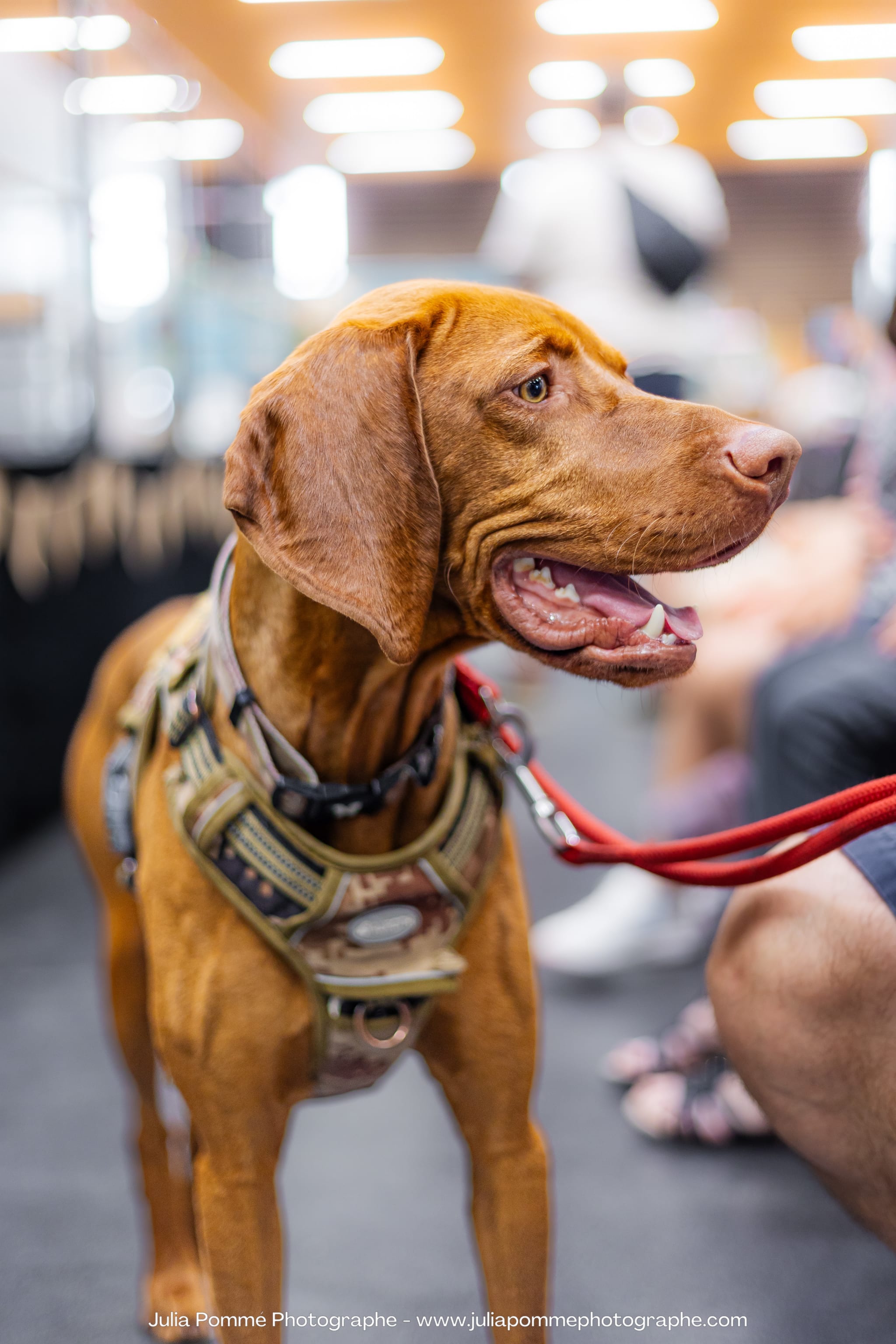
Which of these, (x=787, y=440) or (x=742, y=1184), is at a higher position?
(x=787, y=440)

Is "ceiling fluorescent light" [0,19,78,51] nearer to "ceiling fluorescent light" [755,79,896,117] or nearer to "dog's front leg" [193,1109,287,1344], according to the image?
"ceiling fluorescent light" [755,79,896,117]

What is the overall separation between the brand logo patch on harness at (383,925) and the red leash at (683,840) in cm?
19

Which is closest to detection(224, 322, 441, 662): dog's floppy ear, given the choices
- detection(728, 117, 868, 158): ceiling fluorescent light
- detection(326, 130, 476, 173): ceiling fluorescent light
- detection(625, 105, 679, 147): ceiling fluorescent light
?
detection(728, 117, 868, 158): ceiling fluorescent light

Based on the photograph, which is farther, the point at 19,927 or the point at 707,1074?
the point at 19,927

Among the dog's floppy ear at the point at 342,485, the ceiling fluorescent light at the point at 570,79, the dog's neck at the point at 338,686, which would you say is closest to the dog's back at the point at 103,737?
the dog's neck at the point at 338,686

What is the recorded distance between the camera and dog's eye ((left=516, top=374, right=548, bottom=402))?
2.97 feet

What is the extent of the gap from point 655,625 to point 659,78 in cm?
198

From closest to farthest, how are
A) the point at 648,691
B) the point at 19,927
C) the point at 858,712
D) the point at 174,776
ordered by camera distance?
the point at 174,776 → the point at 648,691 → the point at 858,712 → the point at 19,927

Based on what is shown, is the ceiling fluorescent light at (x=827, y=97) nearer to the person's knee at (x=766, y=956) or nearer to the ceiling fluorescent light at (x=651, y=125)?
the ceiling fluorescent light at (x=651, y=125)

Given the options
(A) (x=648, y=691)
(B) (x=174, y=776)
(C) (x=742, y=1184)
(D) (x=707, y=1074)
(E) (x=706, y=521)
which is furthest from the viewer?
(D) (x=707, y=1074)

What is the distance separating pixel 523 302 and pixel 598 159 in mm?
1693

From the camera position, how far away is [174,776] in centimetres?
101

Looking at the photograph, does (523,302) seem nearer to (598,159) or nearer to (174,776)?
(174,776)

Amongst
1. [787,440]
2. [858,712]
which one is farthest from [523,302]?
[858,712]
